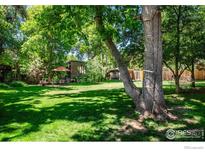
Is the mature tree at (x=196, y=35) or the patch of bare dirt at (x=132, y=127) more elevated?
the mature tree at (x=196, y=35)

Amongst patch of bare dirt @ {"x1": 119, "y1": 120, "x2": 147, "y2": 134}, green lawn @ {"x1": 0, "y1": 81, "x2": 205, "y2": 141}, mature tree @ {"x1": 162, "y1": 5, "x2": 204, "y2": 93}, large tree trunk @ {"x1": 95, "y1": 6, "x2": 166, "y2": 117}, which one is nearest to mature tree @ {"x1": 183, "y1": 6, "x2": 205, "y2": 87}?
mature tree @ {"x1": 162, "y1": 5, "x2": 204, "y2": 93}

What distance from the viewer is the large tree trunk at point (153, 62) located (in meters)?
7.88

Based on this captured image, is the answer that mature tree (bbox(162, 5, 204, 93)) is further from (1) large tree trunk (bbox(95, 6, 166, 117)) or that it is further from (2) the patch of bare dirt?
(2) the patch of bare dirt

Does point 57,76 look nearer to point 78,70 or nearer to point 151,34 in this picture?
point 78,70

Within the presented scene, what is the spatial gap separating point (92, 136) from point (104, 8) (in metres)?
4.75

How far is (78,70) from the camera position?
4091 centimetres

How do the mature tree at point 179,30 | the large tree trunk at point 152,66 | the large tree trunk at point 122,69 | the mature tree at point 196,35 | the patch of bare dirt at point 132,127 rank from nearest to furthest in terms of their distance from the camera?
the patch of bare dirt at point 132,127
the large tree trunk at point 152,66
the large tree trunk at point 122,69
the mature tree at point 196,35
the mature tree at point 179,30

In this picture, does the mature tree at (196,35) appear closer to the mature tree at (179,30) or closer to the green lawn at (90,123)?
the mature tree at (179,30)

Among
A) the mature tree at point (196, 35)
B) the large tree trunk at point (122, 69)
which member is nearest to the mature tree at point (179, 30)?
the mature tree at point (196, 35)

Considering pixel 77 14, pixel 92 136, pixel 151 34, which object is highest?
pixel 77 14

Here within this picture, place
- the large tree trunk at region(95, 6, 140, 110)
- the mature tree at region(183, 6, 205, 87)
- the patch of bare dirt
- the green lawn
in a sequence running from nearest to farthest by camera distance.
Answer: the green lawn, the patch of bare dirt, the large tree trunk at region(95, 6, 140, 110), the mature tree at region(183, 6, 205, 87)

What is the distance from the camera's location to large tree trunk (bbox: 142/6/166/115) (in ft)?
25.8

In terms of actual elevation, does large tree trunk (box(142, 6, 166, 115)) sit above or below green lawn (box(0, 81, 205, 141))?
above
